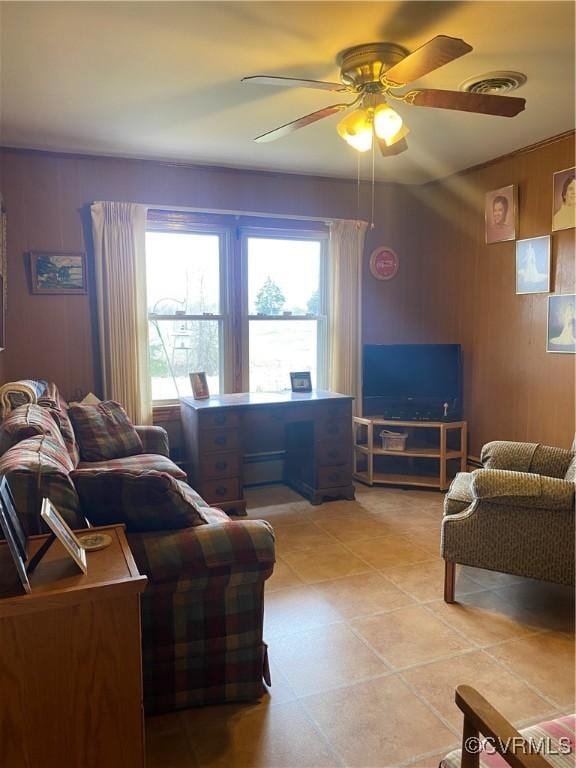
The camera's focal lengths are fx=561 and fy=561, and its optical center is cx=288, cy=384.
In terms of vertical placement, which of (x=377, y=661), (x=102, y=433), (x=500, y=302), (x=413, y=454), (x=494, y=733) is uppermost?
(x=500, y=302)

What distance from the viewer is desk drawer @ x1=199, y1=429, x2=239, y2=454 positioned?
152 inches

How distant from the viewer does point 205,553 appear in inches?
74.6

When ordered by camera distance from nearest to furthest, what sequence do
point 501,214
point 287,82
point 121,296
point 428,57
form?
point 428,57, point 287,82, point 121,296, point 501,214

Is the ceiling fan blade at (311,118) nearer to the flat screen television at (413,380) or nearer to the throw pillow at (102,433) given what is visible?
the throw pillow at (102,433)

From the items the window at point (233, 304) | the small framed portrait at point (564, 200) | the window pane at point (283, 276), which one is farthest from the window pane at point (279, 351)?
the small framed portrait at point (564, 200)

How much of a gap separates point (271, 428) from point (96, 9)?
10.5ft

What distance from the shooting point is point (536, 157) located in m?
3.88

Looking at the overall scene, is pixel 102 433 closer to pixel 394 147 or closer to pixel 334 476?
pixel 334 476

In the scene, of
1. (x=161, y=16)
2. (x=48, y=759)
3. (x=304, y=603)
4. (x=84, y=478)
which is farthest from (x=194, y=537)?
(x=161, y=16)

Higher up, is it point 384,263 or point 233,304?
point 384,263

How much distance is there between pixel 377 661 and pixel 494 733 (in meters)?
1.32

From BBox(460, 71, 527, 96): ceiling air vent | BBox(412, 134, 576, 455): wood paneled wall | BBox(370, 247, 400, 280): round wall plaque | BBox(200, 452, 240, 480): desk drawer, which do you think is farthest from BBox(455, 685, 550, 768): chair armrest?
BBox(370, 247, 400, 280): round wall plaque

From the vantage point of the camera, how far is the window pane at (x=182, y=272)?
4.31m

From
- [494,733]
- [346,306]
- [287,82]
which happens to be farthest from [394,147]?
[494,733]
